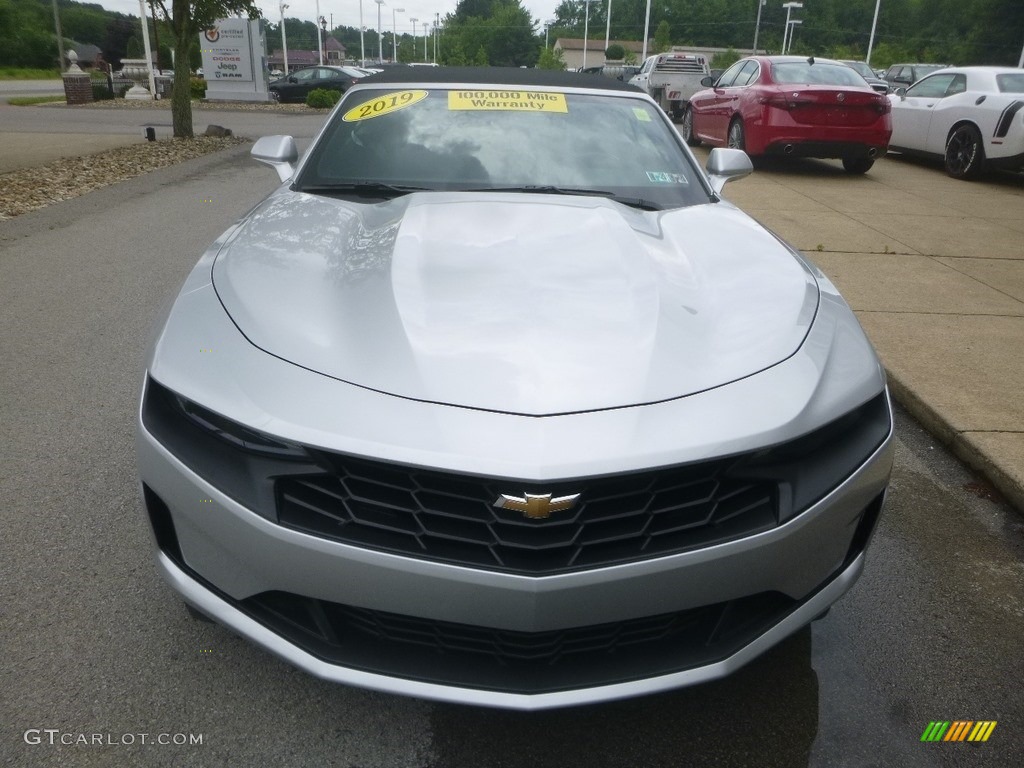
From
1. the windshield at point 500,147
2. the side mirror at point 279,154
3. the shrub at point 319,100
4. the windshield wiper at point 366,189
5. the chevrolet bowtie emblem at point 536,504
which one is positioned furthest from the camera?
the shrub at point 319,100

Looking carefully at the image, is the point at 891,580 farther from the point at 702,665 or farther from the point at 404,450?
the point at 404,450

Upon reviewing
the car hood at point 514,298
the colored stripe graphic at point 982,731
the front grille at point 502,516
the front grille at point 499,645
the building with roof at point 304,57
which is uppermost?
the car hood at point 514,298

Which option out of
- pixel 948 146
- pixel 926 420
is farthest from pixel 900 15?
pixel 926 420

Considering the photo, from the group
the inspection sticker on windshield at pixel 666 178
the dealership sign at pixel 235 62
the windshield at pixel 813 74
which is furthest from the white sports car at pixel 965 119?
the dealership sign at pixel 235 62

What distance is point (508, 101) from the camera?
3.51 m

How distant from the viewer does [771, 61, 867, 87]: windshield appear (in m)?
11.4

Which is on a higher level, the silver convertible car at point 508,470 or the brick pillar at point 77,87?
the silver convertible car at point 508,470

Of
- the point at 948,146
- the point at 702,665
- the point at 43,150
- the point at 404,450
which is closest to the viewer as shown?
the point at 404,450

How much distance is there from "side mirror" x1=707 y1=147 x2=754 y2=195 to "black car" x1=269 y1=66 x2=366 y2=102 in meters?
28.9

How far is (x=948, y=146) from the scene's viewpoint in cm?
1174

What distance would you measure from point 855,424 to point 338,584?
3.98 feet

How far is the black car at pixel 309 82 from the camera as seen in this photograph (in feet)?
99.8

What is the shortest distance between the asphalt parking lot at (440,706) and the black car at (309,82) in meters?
27.8

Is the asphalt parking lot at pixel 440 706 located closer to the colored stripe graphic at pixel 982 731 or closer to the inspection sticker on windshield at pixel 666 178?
the colored stripe graphic at pixel 982 731
